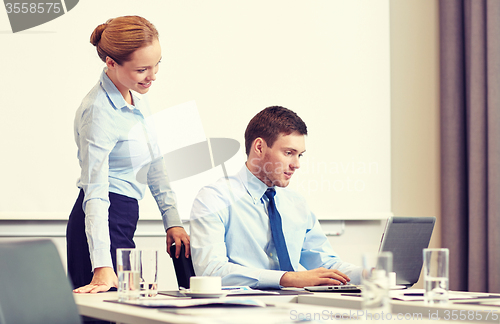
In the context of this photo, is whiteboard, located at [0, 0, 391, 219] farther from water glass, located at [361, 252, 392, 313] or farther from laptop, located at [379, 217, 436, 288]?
water glass, located at [361, 252, 392, 313]

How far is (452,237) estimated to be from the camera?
3492mm

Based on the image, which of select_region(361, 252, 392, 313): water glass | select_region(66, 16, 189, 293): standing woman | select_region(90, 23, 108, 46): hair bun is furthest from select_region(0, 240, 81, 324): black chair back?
select_region(90, 23, 108, 46): hair bun

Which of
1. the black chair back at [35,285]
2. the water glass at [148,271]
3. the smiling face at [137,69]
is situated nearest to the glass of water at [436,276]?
the water glass at [148,271]

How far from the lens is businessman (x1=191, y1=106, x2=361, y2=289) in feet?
6.01

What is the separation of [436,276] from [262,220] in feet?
2.69

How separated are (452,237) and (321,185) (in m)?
0.88

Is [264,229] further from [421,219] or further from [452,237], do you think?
[452,237]

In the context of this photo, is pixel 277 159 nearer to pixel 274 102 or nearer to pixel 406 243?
pixel 406 243

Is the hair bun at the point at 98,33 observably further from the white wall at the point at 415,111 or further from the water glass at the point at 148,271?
the white wall at the point at 415,111

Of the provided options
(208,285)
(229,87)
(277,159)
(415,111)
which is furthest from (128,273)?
(415,111)

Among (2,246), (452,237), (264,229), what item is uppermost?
(2,246)

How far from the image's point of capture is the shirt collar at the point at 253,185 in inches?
80.4

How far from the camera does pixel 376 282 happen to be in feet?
3.02

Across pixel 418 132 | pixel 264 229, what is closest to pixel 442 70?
pixel 418 132
